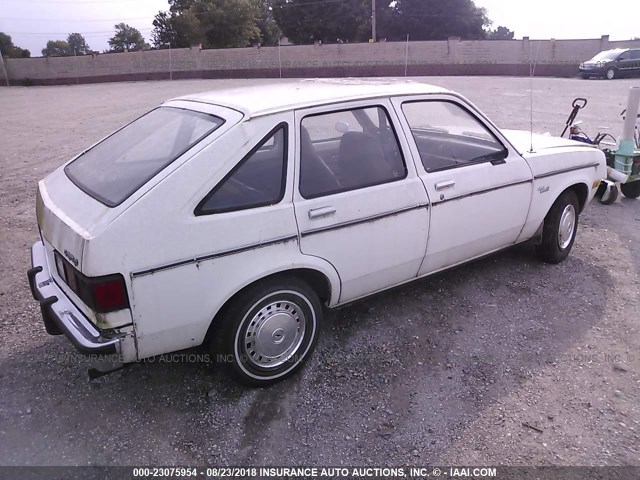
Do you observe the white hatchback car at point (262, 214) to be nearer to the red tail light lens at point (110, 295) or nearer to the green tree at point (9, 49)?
the red tail light lens at point (110, 295)

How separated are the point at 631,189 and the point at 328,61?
3393cm

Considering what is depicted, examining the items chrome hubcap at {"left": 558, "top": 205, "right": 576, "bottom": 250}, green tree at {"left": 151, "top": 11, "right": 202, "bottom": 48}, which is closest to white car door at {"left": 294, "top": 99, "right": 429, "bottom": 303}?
chrome hubcap at {"left": 558, "top": 205, "right": 576, "bottom": 250}

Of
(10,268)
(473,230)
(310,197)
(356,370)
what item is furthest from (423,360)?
(10,268)

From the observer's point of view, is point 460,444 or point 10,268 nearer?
point 460,444

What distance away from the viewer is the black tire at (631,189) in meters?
6.25

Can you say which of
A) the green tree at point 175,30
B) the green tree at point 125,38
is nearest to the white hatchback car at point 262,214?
the green tree at point 175,30

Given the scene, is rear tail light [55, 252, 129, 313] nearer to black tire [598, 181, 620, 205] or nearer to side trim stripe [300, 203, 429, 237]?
side trim stripe [300, 203, 429, 237]

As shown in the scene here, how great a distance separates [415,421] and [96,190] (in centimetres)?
215

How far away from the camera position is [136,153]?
3.07 meters

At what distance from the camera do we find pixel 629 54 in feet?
87.0

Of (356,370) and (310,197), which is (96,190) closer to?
(310,197)

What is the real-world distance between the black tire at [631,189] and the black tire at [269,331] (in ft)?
16.7

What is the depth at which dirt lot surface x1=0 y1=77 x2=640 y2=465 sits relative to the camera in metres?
2.59

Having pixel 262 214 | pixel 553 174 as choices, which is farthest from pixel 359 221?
pixel 553 174
